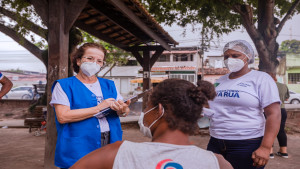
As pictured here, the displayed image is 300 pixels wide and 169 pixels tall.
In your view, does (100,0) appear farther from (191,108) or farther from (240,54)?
(191,108)

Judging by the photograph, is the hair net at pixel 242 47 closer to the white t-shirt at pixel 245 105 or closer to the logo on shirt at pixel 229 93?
the white t-shirt at pixel 245 105

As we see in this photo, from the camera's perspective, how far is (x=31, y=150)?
6191 mm

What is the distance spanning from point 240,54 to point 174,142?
149 centimetres

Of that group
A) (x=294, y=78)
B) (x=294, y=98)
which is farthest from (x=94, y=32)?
(x=294, y=78)

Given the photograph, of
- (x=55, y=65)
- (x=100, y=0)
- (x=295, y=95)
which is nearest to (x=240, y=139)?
(x=55, y=65)

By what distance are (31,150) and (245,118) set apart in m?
5.65

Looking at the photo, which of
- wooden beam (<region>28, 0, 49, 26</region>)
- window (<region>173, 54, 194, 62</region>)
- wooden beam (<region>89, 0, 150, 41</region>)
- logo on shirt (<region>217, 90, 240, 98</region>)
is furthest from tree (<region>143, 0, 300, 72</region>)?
window (<region>173, 54, 194, 62</region>)

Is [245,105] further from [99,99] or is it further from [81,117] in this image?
[81,117]

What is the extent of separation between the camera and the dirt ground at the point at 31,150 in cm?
504

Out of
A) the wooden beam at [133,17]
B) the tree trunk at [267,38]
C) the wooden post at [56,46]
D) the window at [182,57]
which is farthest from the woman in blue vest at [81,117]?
the window at [182,57]

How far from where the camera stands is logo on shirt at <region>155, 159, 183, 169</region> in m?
1.11

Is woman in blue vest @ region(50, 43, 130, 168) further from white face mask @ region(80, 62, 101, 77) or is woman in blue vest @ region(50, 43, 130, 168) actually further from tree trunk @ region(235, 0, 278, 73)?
tree trunk @ region(235, 0, 278, 73)

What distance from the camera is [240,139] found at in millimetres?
2154

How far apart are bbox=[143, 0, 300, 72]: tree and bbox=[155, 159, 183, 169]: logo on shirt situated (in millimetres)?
6395
